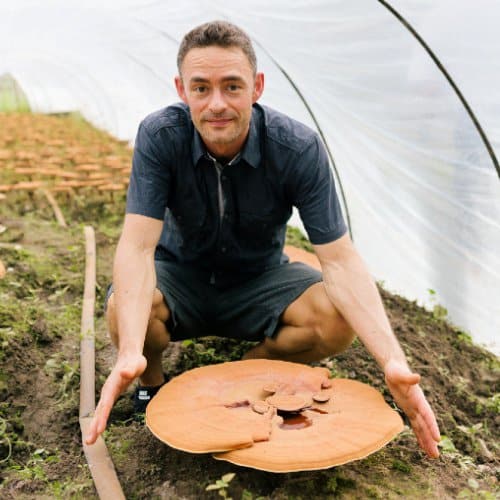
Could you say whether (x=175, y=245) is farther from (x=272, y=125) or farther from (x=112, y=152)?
(x=112, y=152)

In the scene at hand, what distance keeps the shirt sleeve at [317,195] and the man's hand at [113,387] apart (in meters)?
0.87

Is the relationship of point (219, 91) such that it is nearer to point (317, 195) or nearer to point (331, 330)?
point (317, 195)

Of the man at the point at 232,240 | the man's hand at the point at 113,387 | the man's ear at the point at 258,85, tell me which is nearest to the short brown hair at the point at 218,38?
the man at the point at 232,240

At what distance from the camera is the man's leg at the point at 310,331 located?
2812mm

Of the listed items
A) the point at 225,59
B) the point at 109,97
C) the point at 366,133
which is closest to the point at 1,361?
the point at 225,59

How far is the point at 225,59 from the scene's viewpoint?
259 centimetres

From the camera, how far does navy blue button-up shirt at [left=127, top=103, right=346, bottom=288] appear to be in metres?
2.77

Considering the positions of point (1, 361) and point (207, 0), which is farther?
point (207, 0)

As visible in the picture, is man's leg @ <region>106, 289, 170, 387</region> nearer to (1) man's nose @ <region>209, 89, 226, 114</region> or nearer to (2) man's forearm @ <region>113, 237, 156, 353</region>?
(2) man's forearm @ <region>113, 237, 156, 353</region>

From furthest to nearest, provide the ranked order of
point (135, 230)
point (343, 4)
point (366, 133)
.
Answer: point (366, 133) → point (343, 4) → point (135, 230)

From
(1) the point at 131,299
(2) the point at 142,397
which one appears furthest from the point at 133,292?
(2) the point at 142,397

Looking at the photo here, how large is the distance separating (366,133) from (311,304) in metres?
1.86

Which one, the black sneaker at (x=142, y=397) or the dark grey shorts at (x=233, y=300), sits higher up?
the dark grey shorts at (x=233, y=300)

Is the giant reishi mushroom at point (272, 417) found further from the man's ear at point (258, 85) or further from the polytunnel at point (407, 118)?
the polytunnel at point (407, 118)
